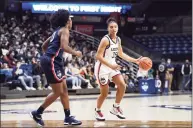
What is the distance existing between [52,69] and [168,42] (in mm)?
21686

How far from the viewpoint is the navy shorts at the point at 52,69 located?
5.23 meters

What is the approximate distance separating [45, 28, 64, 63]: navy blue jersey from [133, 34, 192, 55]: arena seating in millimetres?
19782

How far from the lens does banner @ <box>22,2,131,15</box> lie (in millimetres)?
24828

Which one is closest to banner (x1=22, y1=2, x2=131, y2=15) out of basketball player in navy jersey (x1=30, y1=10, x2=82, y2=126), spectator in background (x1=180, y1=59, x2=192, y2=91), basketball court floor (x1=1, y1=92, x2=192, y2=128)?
spectator in background (x1=180, y1=59, x2=192, y2=91)

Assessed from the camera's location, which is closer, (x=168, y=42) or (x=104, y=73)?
(x=104, y=73)

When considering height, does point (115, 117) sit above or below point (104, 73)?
below

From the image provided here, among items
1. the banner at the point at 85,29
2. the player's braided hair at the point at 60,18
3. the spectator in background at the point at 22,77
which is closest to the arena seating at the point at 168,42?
the banner at the point at 85,29

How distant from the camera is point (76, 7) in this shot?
83.6 ft

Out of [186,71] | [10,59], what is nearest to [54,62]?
[10,59]

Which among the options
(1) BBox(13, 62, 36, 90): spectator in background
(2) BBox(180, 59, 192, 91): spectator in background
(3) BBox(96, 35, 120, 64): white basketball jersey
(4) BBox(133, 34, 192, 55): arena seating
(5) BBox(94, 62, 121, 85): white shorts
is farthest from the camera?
(4) BBox(133, 34, 192, 55): arena seating

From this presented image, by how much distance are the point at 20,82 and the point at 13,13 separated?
896cm

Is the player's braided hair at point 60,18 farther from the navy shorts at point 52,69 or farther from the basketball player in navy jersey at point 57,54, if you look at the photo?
the navy shorts at point 52,69

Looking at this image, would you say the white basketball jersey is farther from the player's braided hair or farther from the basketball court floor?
the basketball court floor

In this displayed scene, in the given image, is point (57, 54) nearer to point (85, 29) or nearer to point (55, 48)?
point (55, 48)
